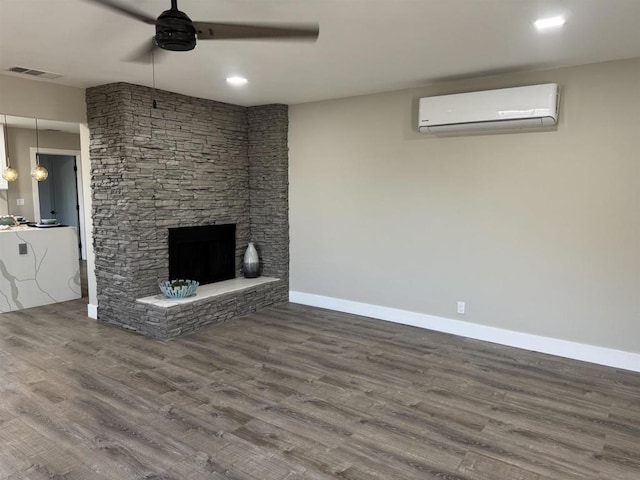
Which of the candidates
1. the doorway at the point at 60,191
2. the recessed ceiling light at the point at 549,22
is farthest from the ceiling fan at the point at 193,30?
the doorway at the point at 60,191

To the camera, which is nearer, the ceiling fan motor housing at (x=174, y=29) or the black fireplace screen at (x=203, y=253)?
the ceiling fan motor housing at (x=174, y=29)

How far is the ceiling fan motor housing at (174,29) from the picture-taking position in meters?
1.93

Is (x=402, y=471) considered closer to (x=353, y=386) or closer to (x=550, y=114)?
(x=353, y=386)

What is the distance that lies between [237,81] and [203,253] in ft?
7.01

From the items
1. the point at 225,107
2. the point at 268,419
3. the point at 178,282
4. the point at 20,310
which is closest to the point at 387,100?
the point at 225,107

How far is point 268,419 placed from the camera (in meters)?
2.90

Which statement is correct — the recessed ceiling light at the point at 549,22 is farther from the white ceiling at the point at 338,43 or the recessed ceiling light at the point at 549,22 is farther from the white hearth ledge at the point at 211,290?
the white hearth ledge at the point at 211,290

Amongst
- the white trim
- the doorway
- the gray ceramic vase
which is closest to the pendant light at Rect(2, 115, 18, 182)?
the doorway

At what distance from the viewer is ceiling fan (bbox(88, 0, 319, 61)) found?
1.94 metres

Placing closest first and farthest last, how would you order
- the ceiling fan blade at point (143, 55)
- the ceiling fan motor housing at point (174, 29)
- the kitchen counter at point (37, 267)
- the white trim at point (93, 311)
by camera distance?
the ceiling fan motor housing at point (174, 29) < the ceiling fan blade at point (143, 55) < the white trim at point (93, 311) < the kitchen counter at point (37, 267)

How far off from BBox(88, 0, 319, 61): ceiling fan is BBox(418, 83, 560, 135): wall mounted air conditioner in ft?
7.41

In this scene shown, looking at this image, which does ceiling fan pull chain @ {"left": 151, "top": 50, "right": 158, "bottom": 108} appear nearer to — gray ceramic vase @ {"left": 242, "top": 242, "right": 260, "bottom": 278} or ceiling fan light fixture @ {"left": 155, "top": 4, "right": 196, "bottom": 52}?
ceiling fan light fixture @ {"left": 155, "top": 4, "right": 196, "bottom": 52}

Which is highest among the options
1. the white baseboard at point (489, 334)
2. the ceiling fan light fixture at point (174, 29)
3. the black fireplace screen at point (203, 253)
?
the ceiling fan light fixture at point (174, 29)

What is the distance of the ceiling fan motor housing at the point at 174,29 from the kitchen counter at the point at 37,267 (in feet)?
15.5
